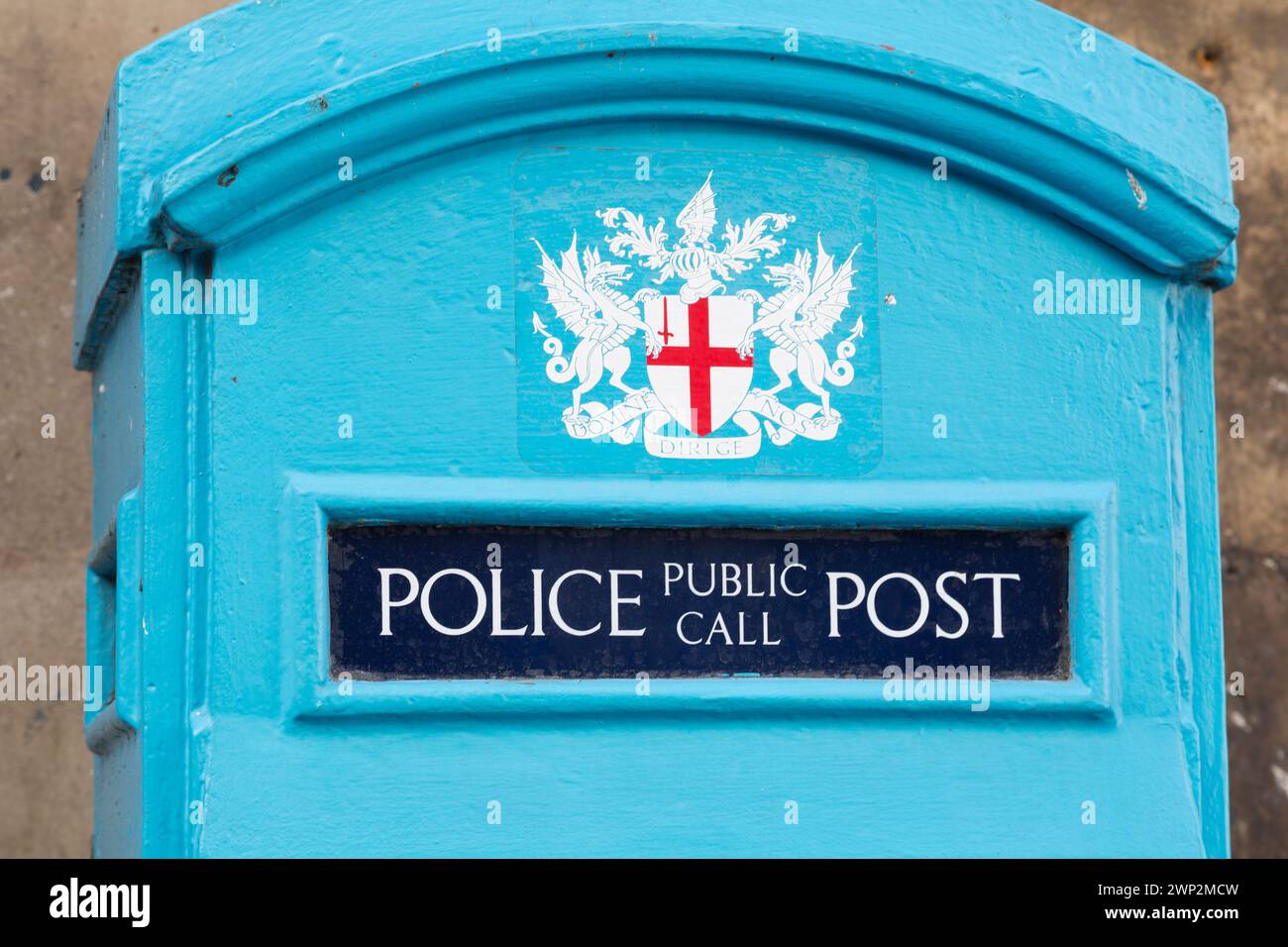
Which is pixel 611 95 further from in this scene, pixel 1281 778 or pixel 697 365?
pixel 1281 778

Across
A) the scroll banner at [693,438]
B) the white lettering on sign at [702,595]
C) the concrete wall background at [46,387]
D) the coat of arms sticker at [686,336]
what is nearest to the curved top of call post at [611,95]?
the coat of arms sticker at [686,336]

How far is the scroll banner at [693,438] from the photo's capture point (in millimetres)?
1980

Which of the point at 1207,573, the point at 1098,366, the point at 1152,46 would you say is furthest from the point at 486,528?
the point at 1152,46

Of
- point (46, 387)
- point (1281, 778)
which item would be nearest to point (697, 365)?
point (46, 387)

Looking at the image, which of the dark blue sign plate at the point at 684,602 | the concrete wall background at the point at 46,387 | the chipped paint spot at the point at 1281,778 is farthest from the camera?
the chipped paint spot at the point at 1281,778

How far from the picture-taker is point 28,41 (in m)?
3.87

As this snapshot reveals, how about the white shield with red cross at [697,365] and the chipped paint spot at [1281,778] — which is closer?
the white shield with red cross at [697,365]

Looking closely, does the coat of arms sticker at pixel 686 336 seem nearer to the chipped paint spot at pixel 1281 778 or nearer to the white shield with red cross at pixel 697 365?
the white shield with red cross at pixel 697 365

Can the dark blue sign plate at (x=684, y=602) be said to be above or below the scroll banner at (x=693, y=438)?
below

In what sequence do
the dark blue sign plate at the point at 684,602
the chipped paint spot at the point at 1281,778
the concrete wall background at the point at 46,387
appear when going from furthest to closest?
the chipped paint spot at the point at 1281,778, the concrete wall background at the point at 46,387, the dark blue sign plate at the point at 684,602

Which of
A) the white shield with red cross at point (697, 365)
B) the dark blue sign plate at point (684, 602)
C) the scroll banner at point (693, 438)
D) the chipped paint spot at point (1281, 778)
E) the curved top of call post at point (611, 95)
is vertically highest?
the curved top of call post at point (611, 95)
